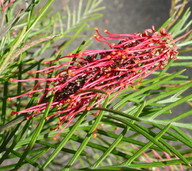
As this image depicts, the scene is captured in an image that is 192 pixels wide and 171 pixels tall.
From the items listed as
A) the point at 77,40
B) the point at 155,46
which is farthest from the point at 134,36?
the point at 77,40

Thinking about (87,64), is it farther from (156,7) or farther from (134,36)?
(156,7)

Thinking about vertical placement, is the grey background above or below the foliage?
above

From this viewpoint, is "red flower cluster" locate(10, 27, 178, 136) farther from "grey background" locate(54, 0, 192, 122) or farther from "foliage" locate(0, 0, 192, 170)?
"grey background" locate(54, 0, 192, 122)

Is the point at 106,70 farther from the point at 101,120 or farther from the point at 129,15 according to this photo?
the point at 129,15

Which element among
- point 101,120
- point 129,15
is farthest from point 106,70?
point 129,15

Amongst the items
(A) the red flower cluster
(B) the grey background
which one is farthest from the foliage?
(B) the grey background

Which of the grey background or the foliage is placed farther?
the grey background

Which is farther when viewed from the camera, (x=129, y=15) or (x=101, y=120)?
(x=129, y=15)

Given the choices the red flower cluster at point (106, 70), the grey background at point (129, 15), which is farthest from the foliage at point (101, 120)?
the grey background at point (129, 15)

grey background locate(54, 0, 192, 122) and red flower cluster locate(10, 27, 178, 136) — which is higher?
grey background locate(54, 0, 192, 122)

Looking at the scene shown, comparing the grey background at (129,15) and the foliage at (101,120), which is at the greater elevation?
the grey background at (129,15)

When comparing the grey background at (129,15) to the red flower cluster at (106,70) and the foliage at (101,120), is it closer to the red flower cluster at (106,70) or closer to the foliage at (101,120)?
the foliage at (101,120)

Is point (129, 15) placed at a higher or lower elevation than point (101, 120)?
higher
